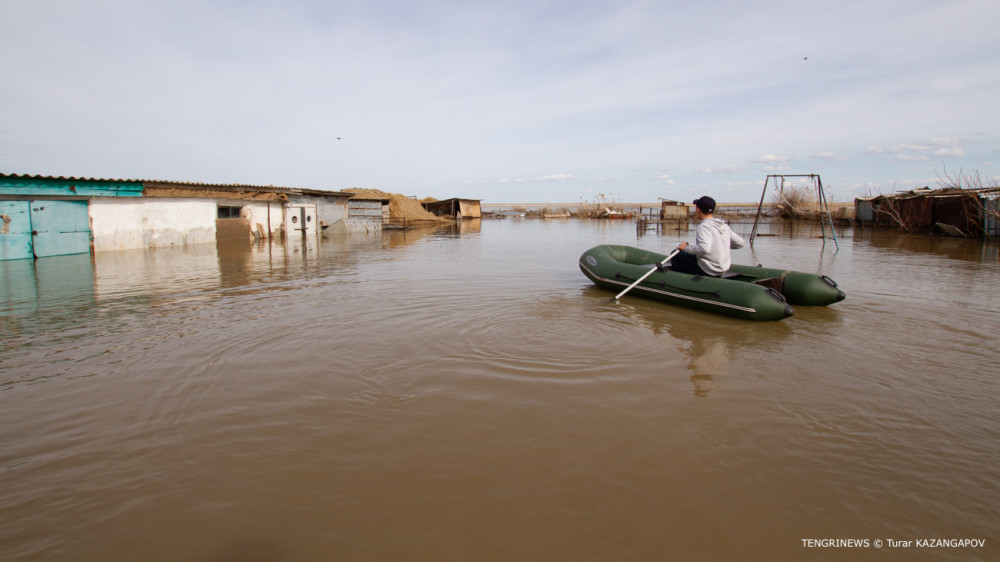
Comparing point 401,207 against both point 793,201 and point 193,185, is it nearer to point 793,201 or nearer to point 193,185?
point 193,185

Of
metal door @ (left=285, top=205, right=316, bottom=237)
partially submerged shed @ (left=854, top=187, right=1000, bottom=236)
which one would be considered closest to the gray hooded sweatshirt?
partially submerged shed @ (left=854, top=187, right=1000, bottom=236)

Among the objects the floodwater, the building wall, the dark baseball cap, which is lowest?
the floodwater

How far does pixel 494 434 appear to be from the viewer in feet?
11.7

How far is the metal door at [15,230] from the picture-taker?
13938mm

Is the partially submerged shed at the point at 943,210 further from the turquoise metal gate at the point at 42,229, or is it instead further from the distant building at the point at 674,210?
the turquoise metal gate at the point at 42,229

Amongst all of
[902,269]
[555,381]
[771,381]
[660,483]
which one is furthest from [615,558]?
[902,269]

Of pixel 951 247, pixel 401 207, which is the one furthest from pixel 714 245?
pixel 401 207

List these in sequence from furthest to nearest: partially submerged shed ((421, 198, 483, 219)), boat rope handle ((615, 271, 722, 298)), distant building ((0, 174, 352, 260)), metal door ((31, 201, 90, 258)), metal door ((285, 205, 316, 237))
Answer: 1. partially submerged shed ((421, 198, 483, 219))
2. metal door ((285, 205, 316, 237))
3. metal door ((31, 201, 90, 258))
4. distant building ((0, 174, 352, 260))
5. boat rope handle ((615, 271, 722, 298))

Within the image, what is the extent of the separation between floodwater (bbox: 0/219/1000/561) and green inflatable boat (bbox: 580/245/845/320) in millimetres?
300

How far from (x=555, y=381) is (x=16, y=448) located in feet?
13.1

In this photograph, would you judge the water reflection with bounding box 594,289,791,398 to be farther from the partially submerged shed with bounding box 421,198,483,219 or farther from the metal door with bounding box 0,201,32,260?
the partially submerged shed with bounding box 421,198,483,219

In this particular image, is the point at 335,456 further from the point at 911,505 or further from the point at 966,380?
the point at 966,380

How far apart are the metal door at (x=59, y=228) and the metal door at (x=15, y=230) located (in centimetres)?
17

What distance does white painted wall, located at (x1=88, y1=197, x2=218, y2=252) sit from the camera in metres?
16.4
